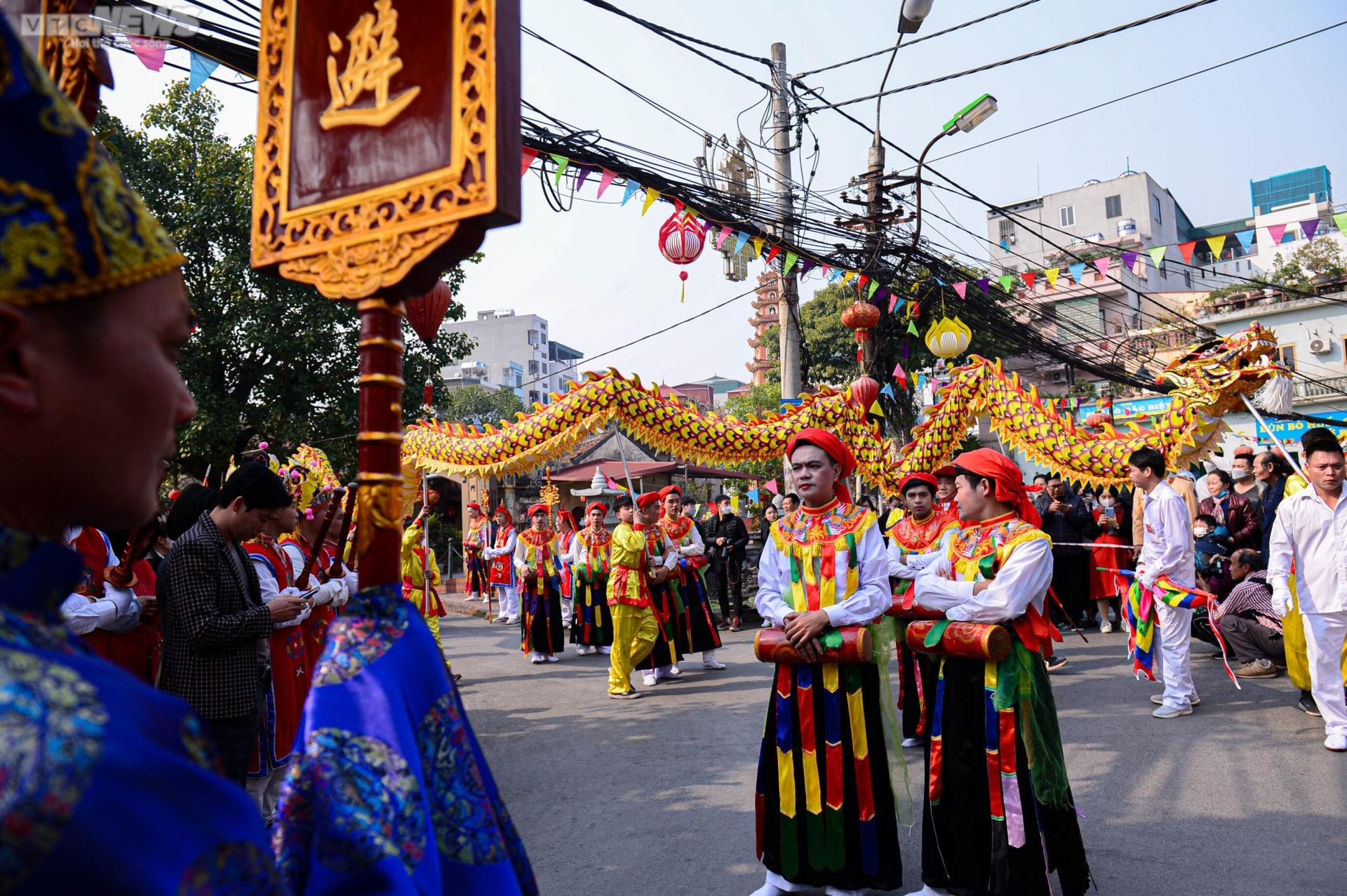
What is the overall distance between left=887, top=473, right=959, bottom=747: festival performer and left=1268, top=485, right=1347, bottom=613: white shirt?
206 centimetres

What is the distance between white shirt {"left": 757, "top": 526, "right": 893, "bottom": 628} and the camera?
3.57 metres

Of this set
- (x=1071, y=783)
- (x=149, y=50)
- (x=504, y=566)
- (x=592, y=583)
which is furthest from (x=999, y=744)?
(x=504, y=566)

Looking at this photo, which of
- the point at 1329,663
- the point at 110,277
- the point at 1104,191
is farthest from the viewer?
the point at 1104,191

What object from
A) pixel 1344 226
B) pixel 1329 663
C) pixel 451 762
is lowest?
pixel 1329 663

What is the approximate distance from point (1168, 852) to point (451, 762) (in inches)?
156

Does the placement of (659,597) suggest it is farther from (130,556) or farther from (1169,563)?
(130,556)

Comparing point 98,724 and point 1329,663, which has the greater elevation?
point 98,724

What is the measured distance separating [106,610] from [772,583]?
2944mm

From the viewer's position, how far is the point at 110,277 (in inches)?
32.0

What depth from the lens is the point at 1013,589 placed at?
3.51 metres

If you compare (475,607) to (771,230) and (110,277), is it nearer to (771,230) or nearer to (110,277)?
(771,230)

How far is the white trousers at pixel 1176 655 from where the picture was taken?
21.1 ft

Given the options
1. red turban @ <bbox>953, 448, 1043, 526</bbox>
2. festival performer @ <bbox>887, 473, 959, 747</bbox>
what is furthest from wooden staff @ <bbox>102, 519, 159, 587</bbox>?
festival performer @ <bbox>887, 473, 959, 747</bbox>

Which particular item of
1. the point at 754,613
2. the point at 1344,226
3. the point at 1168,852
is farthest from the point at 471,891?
the point at 754,613
